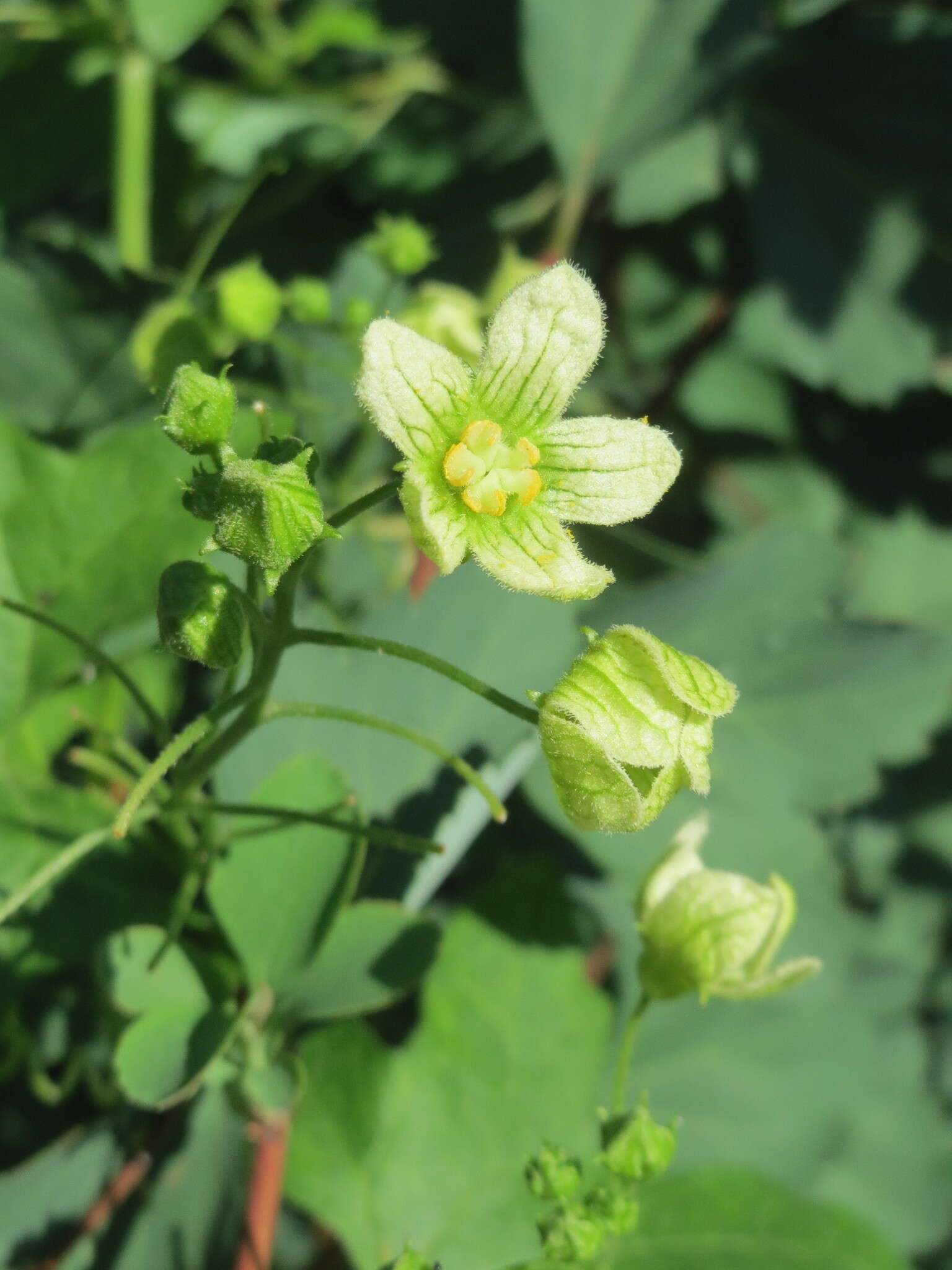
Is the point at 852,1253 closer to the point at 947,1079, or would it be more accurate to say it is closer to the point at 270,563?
the point at 947,1079

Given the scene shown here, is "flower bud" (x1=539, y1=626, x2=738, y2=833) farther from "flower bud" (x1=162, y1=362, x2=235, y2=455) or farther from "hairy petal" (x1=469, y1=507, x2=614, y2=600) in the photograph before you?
"flower bud" (x1=162, y1=362, x2=235, y2=455)

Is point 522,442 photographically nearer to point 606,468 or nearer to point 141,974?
point 606,468

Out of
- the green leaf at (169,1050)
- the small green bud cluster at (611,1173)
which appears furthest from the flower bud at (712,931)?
the green leaf at (169,1050)

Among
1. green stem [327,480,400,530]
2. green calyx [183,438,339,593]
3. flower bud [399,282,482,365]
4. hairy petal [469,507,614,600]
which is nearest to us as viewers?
green calyx [183,438,339,593]

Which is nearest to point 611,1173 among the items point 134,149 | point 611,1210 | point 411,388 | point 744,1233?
point 611,1210

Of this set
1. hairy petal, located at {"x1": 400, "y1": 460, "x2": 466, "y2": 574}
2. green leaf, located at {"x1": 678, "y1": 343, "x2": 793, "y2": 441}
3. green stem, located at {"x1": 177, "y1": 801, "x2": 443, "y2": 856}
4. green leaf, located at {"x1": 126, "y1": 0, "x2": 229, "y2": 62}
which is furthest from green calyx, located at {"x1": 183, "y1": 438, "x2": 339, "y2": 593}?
green leaf, located at {"x1": 678, "y1": 343, "x2": 793, "y2": 441}

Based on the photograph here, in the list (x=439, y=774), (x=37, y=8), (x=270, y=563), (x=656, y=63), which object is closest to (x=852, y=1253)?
(x=439, y=774)
